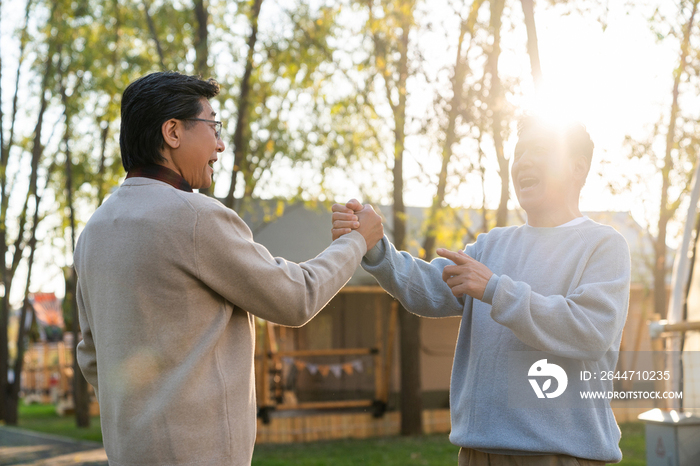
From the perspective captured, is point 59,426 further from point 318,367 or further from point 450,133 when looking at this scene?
point 450,133

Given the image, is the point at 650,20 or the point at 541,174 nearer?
the point at 541,174

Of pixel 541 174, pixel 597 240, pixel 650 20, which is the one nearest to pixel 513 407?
pixel 597 240

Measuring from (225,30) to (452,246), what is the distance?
500cm

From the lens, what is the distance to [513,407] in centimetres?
227

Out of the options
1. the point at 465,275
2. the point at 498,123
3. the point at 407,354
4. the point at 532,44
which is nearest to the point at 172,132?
the point at 465,275

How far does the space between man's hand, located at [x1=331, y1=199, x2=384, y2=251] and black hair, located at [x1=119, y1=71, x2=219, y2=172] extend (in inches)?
25.8

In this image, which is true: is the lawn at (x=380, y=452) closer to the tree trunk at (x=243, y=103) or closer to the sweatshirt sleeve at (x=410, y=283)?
the tree trunk at (x=243, y=103)

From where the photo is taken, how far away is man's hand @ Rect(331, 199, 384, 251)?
2535mm

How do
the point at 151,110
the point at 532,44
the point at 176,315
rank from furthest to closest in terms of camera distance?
the point at 532,44
the point at 151,110
the point at 176,315

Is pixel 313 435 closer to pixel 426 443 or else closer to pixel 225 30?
pixel 426 443

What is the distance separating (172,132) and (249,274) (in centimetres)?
52

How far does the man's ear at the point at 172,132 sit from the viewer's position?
7.00 ft

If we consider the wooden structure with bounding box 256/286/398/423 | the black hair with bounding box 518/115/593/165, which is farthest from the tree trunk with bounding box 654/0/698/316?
the black hair with bounding box 518/115/593/165

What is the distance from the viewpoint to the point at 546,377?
7.57ft
